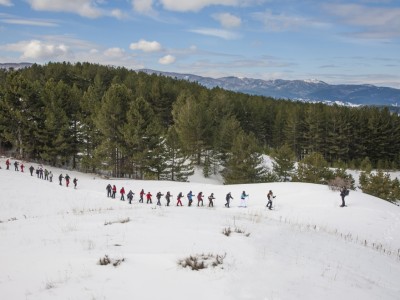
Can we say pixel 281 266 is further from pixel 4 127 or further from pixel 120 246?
pixel 4 127

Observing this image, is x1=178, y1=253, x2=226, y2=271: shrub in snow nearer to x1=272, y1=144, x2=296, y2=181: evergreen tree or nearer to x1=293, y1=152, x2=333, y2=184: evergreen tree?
x1=293, y1=152, x2=333, y2=184: evergreen tree

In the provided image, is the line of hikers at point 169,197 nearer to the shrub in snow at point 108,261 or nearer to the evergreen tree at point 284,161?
the shrub in snow at point 108,261

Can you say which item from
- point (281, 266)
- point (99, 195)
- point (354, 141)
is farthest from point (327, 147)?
point (281, 266)

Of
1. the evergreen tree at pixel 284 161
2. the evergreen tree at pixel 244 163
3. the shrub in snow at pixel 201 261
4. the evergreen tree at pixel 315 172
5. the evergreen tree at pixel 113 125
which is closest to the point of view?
the shrub in snow at pixel 201 261

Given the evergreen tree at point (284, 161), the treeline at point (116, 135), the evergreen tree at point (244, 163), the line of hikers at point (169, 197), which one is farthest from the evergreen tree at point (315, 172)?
the line of hikers at point (169, 197)

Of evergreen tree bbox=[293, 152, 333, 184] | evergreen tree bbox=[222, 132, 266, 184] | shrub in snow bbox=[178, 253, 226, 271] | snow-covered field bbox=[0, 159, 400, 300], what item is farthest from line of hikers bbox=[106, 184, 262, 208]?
shrub in snow bbox=[178, 253, 226, 271]

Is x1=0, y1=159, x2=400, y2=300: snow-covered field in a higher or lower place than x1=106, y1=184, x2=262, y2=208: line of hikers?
higher

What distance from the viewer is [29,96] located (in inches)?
1750

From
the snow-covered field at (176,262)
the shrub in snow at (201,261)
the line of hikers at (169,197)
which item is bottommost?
the line of hikers at (169,197)

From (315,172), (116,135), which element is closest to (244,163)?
(315,172)

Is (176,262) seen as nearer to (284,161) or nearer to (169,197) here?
(169,197)

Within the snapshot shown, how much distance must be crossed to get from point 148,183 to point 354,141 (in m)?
54.7

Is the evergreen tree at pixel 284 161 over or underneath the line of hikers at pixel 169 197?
over

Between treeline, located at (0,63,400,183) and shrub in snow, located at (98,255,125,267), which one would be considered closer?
shrub in snow, located at (98,255,125,267)
